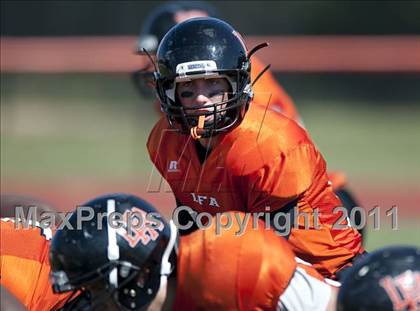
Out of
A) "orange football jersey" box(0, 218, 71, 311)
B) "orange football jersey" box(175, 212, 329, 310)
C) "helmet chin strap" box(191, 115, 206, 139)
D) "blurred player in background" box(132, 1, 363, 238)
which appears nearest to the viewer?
"orange football jersey" box(175, 212, 329, 310)

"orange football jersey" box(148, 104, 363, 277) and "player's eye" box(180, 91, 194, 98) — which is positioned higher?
"player's eye" box(180, 91, 194, 98)

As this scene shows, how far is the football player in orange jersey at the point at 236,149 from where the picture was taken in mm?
3371

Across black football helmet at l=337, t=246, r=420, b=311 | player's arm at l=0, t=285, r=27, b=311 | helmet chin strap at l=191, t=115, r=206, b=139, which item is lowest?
player's arm at l=0, t=285, r=27, b=311

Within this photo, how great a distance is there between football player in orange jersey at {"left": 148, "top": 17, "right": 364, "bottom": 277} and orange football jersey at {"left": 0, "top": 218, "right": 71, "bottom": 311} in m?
0.57

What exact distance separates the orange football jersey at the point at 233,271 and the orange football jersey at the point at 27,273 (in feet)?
2.16

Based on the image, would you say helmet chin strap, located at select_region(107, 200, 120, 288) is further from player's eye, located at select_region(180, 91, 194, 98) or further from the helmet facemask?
player's eye, located at select_region(180, 91, 194, 98)

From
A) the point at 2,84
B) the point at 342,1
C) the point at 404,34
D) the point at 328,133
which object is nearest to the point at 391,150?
the point at 328,133

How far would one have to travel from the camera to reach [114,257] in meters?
2.81

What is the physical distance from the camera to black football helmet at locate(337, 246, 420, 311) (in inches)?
102

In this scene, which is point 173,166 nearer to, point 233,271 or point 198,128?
point 198,128

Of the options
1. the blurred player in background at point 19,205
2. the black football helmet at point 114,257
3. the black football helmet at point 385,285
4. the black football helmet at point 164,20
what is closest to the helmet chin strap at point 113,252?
the black football helmet at point 114,257

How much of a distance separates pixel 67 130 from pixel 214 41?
8.27 meters

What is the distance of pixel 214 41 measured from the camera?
3484 millimetres

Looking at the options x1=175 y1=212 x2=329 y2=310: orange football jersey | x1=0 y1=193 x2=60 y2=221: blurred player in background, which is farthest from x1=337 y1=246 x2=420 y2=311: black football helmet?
x1=0 y1=193 x2=60 y2=221: blurred player in background
